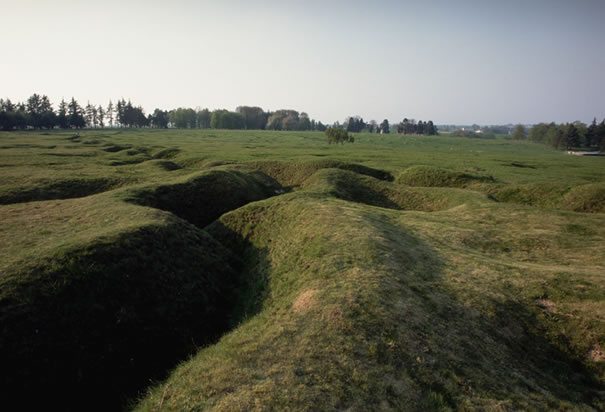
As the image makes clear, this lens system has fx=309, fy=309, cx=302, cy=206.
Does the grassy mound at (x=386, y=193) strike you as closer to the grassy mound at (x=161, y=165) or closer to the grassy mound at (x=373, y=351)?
the grassy mound at (x=373, y=351)

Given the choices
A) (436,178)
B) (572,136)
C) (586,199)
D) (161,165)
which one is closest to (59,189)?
(161,165)

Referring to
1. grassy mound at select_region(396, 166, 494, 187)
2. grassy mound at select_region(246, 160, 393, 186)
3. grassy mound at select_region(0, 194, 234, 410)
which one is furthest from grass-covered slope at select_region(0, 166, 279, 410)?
grassy mound at select_region(396, 166, 494, 187)

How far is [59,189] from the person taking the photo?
3866cm

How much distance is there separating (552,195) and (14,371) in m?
56.6

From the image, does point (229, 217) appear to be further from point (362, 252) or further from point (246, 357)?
point (246, 357)

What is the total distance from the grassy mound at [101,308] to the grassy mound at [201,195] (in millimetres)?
10698

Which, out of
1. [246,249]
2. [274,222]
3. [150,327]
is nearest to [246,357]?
[150,327]

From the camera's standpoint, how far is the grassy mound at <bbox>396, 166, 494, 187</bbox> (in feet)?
180

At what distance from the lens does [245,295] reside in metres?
20.4

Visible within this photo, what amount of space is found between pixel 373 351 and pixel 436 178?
5173cm

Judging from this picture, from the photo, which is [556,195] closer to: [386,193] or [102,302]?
[386,193]

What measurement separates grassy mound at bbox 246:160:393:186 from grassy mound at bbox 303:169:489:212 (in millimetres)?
7876

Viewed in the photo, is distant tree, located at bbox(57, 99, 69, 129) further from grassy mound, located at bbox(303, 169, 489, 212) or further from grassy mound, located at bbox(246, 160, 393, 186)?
grassy mound, located at bbox(303, 169, 489, 212)

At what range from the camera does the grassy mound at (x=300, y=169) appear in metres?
61.3
